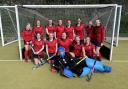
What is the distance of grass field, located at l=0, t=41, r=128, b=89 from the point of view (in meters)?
5.84

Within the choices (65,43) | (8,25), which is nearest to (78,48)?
(65,43)

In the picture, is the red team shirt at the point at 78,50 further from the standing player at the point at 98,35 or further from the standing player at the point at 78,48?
the standing player at the point at 98,35

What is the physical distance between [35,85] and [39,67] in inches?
53.3

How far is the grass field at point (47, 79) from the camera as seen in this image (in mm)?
5840

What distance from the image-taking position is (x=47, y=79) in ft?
20.6

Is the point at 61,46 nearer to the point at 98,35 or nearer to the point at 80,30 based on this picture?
the point at 98,35

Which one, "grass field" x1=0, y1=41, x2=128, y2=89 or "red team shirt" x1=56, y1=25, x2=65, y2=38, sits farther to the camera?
"red team shirt" x1=56, y1=25, x2=65, y2=38

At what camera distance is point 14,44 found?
10477 millimetres

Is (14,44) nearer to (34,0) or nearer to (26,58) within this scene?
(26,58)

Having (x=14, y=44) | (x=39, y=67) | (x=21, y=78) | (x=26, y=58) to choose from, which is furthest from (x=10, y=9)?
(x=21, y=78)

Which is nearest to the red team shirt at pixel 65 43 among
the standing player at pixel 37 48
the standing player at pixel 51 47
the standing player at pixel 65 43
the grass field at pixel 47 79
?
the standing player at pixel 65 43

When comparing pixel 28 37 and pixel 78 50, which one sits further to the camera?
pixel 28 37

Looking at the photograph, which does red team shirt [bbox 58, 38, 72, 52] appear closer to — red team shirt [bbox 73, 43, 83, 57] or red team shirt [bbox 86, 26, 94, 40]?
red team shirt [bbox 73, 43, 83, 57]

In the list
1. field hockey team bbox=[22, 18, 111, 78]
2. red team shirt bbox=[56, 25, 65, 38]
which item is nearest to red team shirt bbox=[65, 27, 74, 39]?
field hockey team bbox=[22, 18, 111, 78]
